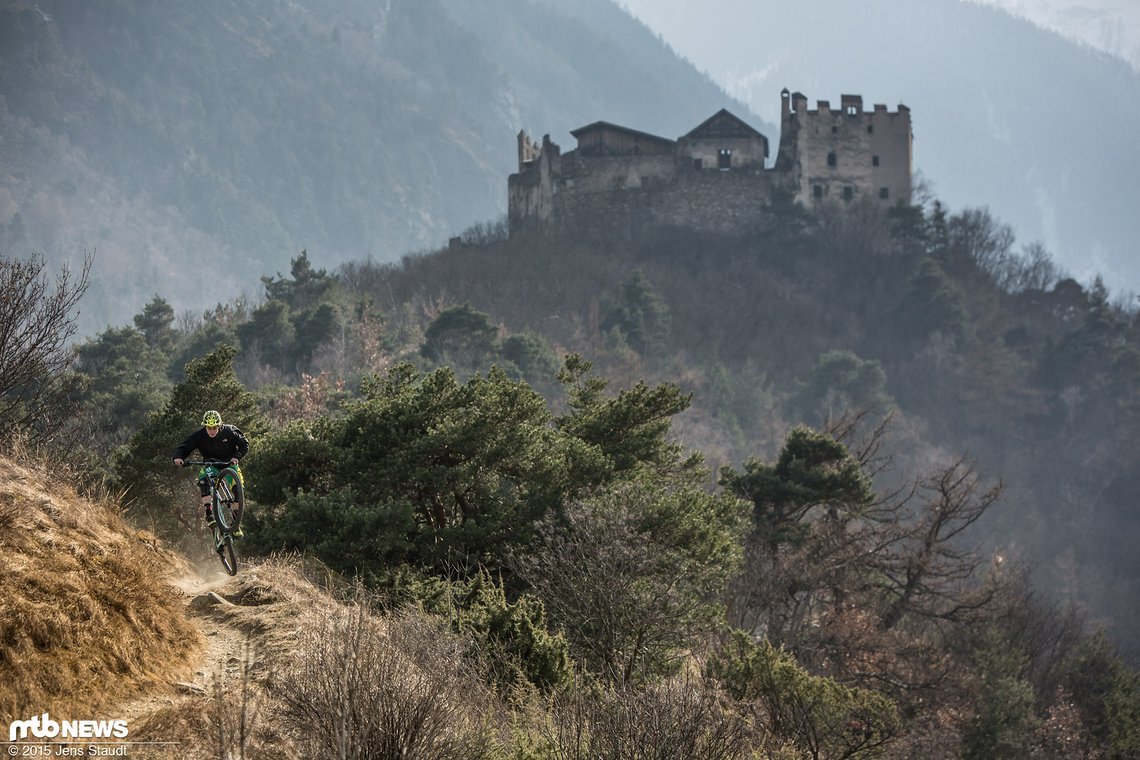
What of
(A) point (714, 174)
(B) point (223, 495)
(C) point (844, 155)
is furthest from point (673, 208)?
(B) point (223, 495)

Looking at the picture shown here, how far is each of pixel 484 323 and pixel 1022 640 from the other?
28.0 m

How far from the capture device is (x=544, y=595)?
63.9 ft

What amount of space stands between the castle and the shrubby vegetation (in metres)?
2.14

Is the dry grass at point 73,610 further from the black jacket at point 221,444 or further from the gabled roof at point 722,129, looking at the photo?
the gabled roof at point 722,129

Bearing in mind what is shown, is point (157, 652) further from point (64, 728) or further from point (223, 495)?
point (223, 495)

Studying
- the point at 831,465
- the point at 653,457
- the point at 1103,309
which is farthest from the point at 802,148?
the point at 653,457

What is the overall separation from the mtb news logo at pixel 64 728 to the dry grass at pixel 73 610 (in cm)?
18

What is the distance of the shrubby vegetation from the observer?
756 inches

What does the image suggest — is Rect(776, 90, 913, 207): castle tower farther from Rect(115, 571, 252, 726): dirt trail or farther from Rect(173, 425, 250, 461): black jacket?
Rect(173, 425, 250, 461): black jacket

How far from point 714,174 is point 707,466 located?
35.3 m

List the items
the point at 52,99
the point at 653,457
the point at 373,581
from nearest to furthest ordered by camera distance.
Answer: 1. the point at 373,581
2. the point at 653,457
3. the point at 52,99

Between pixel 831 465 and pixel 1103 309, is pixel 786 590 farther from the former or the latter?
pixel 1103 309

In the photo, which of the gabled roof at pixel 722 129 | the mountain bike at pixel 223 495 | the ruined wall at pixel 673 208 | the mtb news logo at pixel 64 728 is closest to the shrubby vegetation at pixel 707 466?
the ruined wall at pixel 673 208

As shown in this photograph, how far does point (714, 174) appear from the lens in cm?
7719
